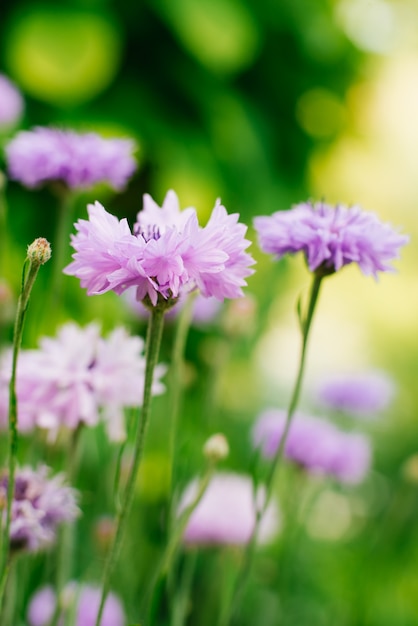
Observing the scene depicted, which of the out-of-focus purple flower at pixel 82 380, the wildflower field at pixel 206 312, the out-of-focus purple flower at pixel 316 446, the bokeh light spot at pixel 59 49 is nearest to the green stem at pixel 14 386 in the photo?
the wildflower field at pixel 206 312

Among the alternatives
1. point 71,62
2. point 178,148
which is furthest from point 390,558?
point 71,62

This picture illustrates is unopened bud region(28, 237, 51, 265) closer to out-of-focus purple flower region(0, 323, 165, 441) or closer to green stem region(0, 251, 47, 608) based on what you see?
green stem region(0, 251, 47, 608)

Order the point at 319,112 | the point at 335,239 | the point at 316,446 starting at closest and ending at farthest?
the point at 335,239, the point at 316,446, the point at 319,112

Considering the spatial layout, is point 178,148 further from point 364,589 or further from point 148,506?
point 364,589

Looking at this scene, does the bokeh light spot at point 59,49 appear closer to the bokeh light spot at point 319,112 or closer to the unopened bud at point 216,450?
the bokeh light spot at point 319,112

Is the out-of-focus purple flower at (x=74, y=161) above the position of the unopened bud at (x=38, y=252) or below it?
above

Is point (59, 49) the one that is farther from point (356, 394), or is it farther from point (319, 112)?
point (356, 394)

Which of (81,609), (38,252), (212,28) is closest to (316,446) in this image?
(81,609)
